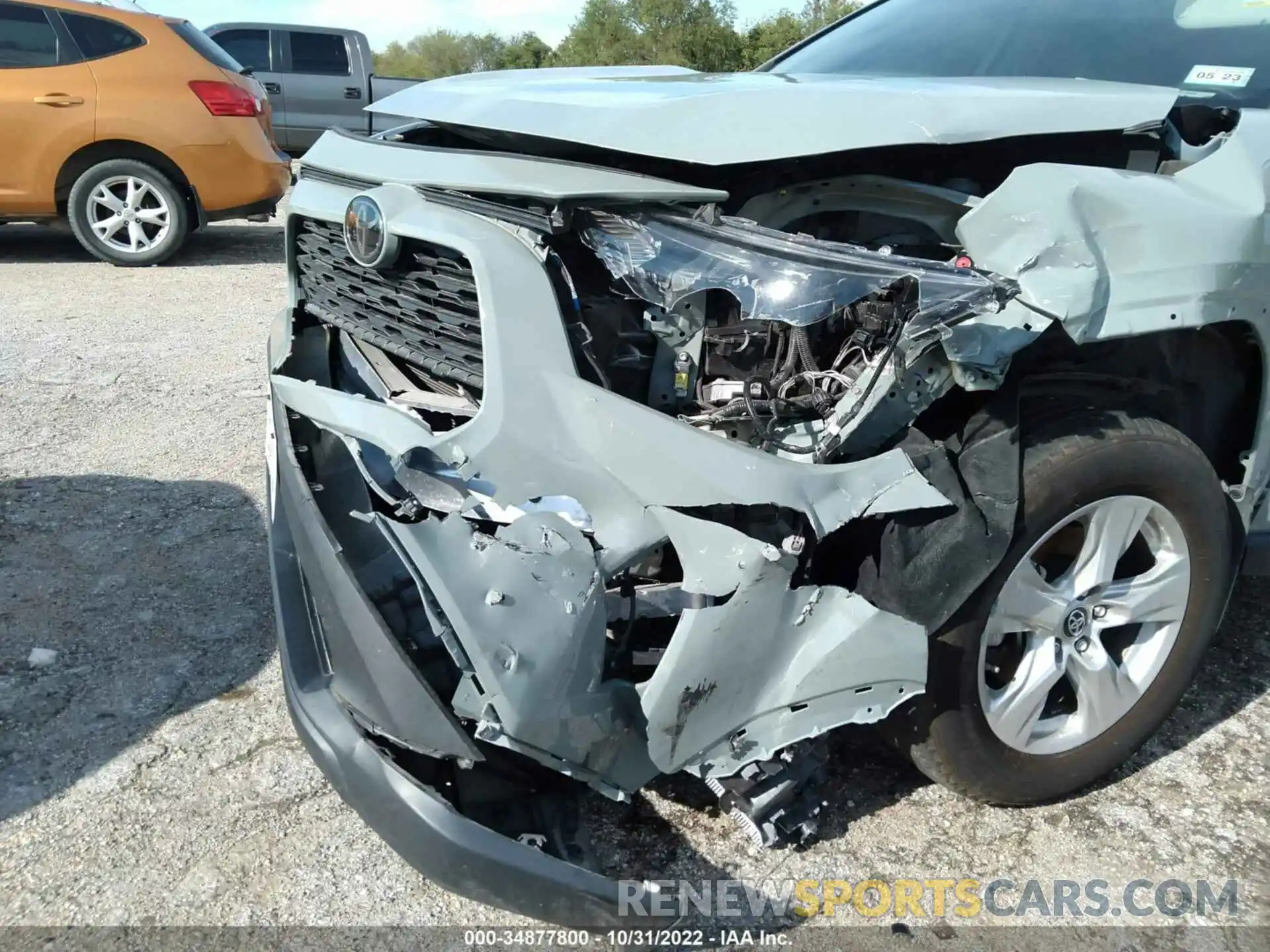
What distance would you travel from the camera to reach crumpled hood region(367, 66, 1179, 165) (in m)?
2.12

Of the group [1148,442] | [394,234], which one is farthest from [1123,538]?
[394,234]

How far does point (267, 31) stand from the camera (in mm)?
13273

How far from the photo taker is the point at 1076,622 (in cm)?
232

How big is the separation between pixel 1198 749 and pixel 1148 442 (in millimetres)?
1032

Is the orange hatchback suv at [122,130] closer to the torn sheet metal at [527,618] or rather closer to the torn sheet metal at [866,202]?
the torn sheet metal at [866,202]

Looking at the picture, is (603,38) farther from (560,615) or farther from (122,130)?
(560,615)

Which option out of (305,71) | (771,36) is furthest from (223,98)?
(771,36)

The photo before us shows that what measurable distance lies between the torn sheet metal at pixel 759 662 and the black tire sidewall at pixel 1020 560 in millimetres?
210

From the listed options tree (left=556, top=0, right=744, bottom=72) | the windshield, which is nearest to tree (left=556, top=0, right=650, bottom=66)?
tree (left=556, top=0, right=744, bottom=72)

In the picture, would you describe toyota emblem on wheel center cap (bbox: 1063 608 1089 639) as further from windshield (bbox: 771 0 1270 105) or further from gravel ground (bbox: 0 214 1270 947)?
windshield (bbox: 771 0 1270 105)

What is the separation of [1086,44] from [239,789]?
3159 millimetres

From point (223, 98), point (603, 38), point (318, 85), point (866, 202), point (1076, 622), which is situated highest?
point (603, 38)

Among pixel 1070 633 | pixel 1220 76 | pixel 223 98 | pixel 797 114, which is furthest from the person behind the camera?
pixel 223 98

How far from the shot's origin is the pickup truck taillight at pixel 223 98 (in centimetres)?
761
